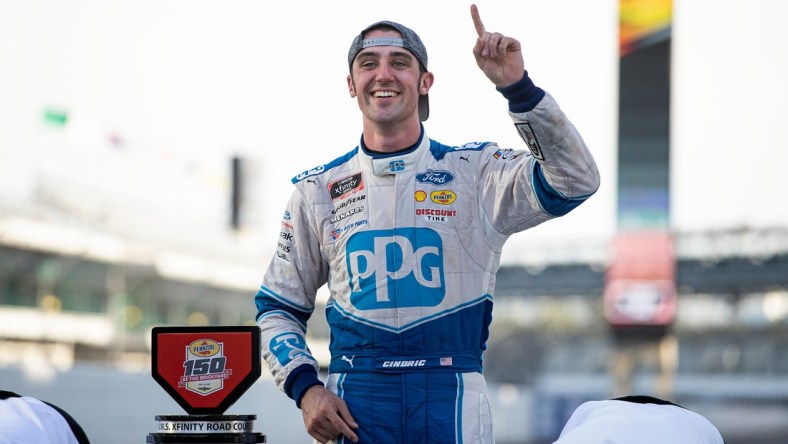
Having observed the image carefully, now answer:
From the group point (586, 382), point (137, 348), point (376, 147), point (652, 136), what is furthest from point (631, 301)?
point (376, 147)

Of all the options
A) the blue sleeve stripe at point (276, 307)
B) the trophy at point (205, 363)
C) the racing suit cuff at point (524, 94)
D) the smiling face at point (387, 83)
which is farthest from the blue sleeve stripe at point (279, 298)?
A: the racing suit cuff at point (524, 94)

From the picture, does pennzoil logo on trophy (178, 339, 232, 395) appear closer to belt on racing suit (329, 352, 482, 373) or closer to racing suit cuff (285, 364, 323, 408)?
racing suit cuff (285, 364, 323, 408)

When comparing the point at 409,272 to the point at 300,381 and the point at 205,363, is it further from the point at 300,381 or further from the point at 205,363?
the point at 205,363

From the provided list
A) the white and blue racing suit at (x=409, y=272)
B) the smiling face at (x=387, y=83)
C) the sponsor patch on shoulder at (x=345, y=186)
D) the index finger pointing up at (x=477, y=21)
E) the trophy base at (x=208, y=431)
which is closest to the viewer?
the trophy base at (x=208, y=431)

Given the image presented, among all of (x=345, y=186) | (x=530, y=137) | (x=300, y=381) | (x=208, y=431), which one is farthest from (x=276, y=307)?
(x=530, y=137)

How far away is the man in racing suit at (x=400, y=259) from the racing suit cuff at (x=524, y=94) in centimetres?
10

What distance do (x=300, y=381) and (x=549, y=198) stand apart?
2.69ft

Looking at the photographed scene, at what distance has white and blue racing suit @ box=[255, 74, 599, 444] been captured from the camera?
298cm

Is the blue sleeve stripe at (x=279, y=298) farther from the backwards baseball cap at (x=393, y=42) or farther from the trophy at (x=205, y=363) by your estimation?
the backwards baseball cap at (x=393, y=42)

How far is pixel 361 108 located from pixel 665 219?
120 ft

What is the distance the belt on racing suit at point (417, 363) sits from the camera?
9.86 feet

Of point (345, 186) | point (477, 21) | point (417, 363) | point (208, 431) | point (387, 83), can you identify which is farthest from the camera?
point (345, 186)

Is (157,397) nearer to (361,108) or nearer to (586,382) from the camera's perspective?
(361,108)

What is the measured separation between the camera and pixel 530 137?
279 centimetres
